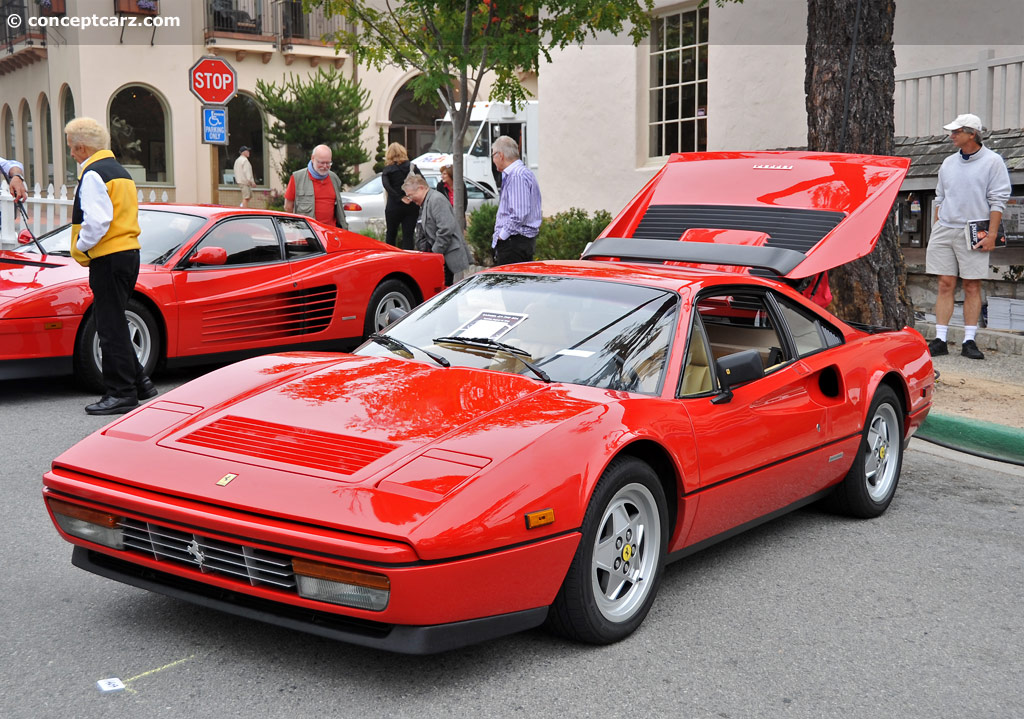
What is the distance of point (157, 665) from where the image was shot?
342cm

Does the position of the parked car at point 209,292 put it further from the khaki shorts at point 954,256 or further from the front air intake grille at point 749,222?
the khaki shorts at point 954,256

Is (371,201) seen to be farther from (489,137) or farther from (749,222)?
(749,222)

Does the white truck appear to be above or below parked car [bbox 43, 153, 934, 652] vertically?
above

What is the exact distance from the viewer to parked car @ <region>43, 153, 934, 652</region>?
10.5 ft

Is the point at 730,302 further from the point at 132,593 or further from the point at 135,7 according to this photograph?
the point at 135,7

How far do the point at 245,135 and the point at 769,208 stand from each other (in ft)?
86.0

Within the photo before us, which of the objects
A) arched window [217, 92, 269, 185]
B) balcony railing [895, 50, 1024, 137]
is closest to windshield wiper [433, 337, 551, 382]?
balcony railing [895, 50, 1024, 137]

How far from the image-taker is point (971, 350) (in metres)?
9.39

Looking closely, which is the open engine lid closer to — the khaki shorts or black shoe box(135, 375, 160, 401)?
the khaki shorts

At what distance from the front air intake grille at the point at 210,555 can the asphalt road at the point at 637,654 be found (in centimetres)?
32

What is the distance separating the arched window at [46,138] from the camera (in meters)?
30.6

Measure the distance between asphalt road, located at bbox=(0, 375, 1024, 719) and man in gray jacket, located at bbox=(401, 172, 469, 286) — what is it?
6.65 meters

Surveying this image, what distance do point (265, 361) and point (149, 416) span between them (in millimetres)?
680

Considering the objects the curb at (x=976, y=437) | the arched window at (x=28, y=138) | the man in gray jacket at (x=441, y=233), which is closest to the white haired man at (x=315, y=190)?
the man in gray jacket at (x=441, y=233)
